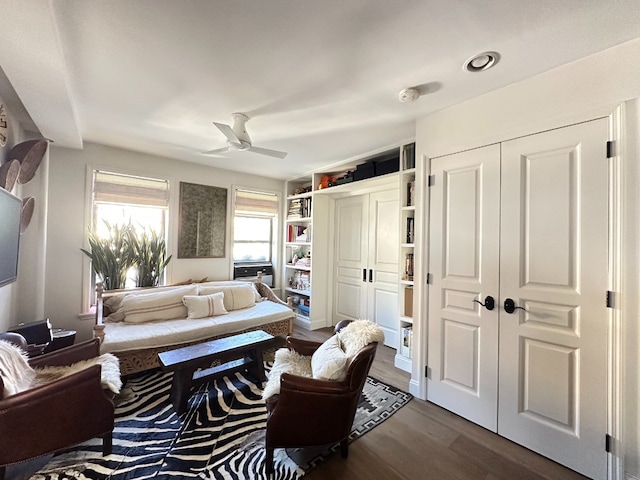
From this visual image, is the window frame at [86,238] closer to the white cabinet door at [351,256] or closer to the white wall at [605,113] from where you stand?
the white cabinet door at [351,256]

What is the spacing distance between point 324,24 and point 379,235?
271 cm

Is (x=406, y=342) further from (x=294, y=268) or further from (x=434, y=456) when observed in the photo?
(x=294, y=268)

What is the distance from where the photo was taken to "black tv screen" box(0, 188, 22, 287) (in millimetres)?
1805

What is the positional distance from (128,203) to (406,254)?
3532mm

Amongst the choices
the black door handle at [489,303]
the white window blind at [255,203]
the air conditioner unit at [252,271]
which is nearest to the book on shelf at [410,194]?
the black door handle at [489,303]

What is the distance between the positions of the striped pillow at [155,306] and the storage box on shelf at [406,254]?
2579mm

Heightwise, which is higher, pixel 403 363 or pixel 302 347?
pixel 302 347

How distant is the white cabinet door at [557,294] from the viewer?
158 cm

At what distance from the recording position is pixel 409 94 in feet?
6.48

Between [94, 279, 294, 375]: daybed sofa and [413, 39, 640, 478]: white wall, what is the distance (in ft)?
9.82

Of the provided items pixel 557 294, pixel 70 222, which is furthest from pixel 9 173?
pixel 557 294

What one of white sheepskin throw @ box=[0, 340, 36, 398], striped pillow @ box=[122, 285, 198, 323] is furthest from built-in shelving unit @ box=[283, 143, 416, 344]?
white sheepskin throw @ box=[0, 340, 36, 398]

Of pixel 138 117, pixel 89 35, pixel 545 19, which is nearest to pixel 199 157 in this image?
pixel 138 117

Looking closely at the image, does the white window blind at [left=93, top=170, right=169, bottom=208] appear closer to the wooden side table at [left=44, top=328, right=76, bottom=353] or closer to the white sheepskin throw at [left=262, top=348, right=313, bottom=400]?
the wooden side table at [left=44, top=328, right=76, bottom=353]
